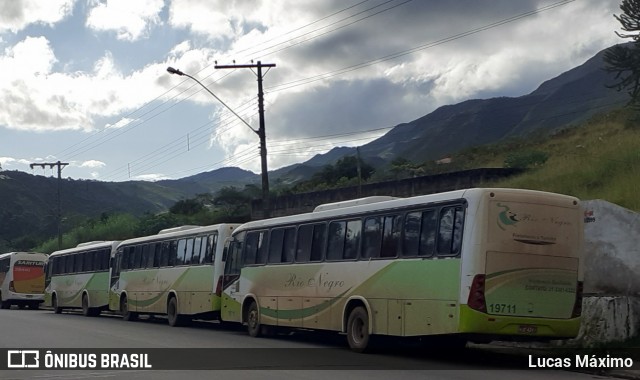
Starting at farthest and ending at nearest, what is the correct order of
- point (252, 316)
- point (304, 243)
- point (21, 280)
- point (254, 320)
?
1. point (21, 280)
2. point (252, 316)
3. point (254, 320)
4. point (304, 243)

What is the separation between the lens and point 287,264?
21.8 meters

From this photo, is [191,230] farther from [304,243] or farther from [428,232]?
[428,232]

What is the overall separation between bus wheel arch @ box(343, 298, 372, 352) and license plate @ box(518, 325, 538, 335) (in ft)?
11.7

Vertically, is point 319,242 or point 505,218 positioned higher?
point 505,218

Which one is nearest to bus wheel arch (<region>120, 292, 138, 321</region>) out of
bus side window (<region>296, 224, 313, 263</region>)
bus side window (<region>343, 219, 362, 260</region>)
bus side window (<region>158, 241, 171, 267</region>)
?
bus side window (<region>158, 241, 171, 267</region>)

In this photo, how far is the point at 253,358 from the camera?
16.6 m

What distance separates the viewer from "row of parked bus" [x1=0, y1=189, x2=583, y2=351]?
15.1 m

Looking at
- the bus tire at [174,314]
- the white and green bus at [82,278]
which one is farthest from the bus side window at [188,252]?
the white and green bus at [82,278]

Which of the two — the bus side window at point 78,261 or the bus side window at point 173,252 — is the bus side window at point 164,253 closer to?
the bus side window at point 173,252

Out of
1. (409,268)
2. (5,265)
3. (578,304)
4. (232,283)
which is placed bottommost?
(578,304)

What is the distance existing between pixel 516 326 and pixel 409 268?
8.03 ft

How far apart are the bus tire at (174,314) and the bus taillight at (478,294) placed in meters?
16.0

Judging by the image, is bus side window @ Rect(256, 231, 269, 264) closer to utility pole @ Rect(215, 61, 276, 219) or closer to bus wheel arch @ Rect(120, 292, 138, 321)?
utility pole @ Rect(215, 61, 276, 219)

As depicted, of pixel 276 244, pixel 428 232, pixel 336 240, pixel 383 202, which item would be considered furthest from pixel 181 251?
pixel 428 232
